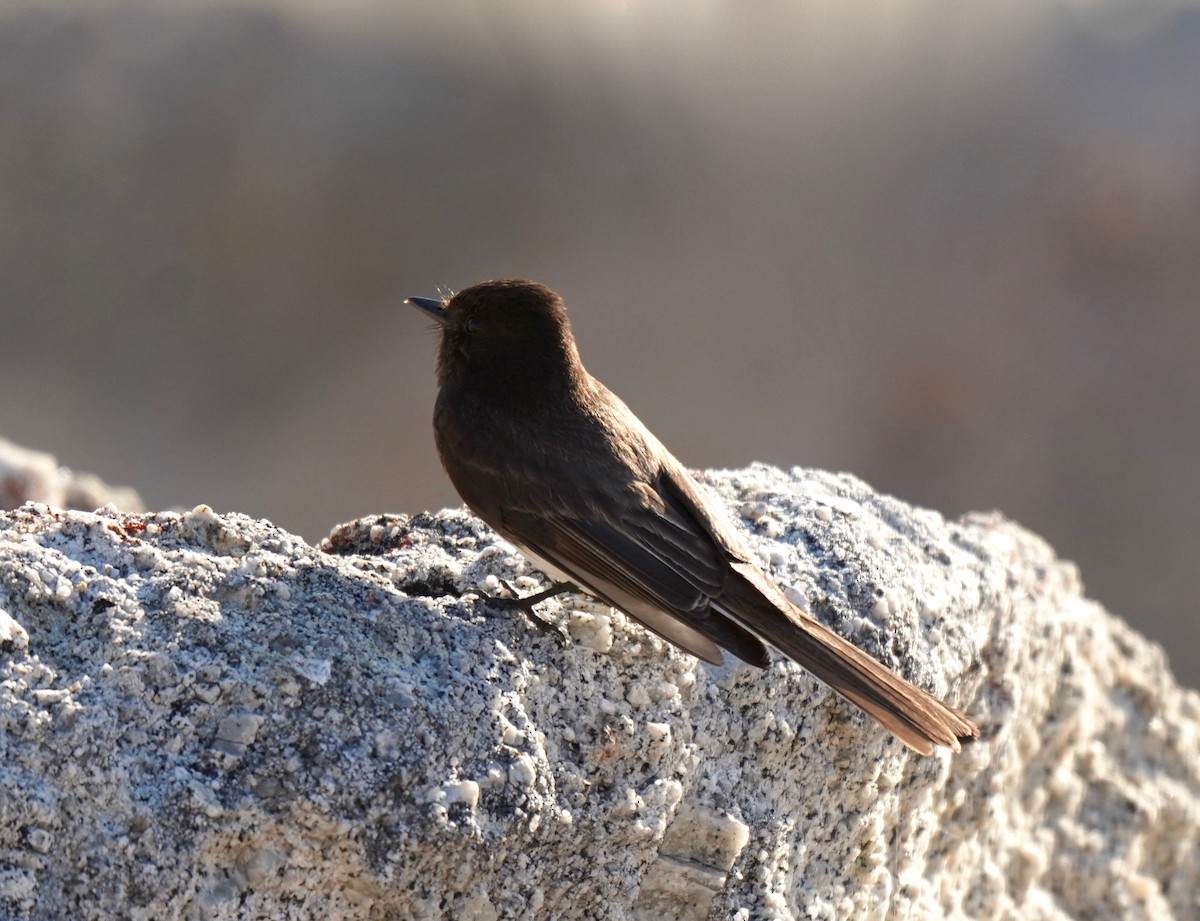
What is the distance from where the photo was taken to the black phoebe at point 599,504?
305 cm

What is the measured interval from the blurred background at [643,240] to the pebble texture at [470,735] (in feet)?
19.5

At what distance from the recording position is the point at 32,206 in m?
10.2

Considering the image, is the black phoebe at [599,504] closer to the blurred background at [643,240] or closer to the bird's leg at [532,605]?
the bird's leg at [532,605]

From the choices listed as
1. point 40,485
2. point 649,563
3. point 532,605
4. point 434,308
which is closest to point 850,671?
point 649,563

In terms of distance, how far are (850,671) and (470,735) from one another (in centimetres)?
92

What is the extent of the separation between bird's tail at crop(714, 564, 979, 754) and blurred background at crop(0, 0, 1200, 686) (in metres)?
6.28

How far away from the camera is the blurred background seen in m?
9.91

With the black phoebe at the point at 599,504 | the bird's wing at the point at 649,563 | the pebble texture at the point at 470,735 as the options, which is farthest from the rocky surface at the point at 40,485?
the bird's wing at the point at 649,563

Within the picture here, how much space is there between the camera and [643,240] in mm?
10766

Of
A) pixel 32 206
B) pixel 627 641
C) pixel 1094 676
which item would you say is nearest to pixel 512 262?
pixel 32 206

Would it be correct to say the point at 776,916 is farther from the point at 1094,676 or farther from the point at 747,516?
the point at 1094,676

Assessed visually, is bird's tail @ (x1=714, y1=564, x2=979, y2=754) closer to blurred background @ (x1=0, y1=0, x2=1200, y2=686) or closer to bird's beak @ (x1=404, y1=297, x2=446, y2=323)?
bird's beak @ (x1=404, y1=297, x2=446, y2=323)

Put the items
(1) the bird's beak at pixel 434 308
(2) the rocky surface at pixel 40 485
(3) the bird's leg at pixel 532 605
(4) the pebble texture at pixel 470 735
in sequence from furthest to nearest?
(2) the rocky surface at pixel 40 485 → (1) the bird's beak at pixel 434 308 → (3) the bird's leg at pixel 532 605 → (4) the pebble texture at pixel 470 735

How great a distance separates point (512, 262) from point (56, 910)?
8.30 meters
